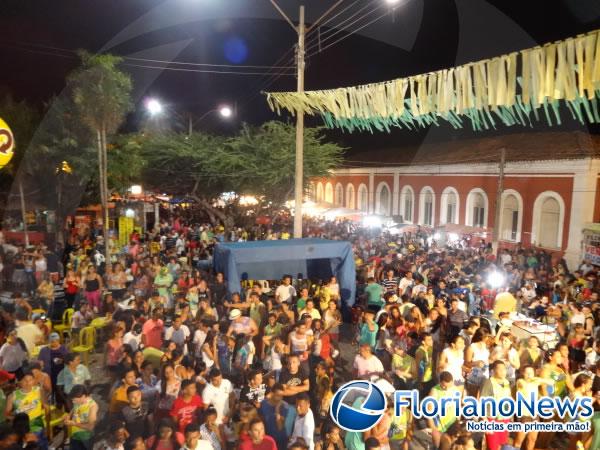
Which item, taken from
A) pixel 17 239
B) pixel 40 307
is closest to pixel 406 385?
pixel 40 307

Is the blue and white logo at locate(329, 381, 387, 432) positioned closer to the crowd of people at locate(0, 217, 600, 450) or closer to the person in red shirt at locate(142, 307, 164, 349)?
the crowd of people at locate(0, 217, 600, 450)

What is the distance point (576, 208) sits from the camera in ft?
59.3

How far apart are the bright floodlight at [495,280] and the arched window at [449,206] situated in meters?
12.7

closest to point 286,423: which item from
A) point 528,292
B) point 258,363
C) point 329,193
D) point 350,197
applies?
point 258,363

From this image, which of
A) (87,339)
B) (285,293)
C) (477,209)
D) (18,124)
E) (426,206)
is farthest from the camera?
(426,206)

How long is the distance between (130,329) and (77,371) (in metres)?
1.48

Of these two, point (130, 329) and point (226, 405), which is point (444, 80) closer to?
point (226, 405)

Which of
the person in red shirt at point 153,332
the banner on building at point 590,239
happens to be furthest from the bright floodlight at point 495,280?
the person in red shirt at point 153,332

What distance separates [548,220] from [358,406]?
1766cm

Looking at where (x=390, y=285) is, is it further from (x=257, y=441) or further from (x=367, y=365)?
(x=257, y=441)

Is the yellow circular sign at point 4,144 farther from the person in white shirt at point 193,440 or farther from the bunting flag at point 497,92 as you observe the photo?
the person in white shirt at point 193,440

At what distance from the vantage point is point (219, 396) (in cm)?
557

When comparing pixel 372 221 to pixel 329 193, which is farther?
pixel 329 193

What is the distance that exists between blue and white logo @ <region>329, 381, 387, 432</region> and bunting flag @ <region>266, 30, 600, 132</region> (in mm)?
3266
